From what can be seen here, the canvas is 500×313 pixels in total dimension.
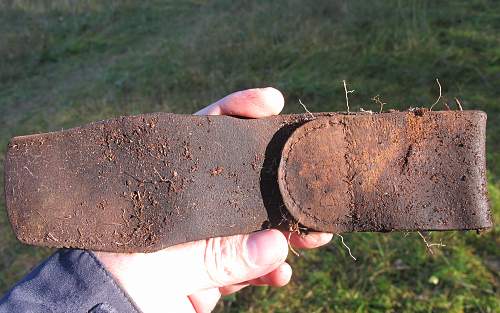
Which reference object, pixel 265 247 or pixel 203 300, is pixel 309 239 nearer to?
pixel 265 247

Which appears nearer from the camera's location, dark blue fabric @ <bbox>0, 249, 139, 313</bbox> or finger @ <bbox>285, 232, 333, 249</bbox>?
dark blue fabric @ <bbox>0, 249, 139, 313</bbox>

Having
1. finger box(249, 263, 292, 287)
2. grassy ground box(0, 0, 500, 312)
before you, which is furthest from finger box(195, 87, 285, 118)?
grassy ground box(0, 0, 500, 312)

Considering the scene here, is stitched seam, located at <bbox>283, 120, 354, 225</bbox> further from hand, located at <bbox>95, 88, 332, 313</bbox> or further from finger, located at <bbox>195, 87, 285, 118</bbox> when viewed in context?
finger, located at <bbox>195, 87, 285, 118</bbox>

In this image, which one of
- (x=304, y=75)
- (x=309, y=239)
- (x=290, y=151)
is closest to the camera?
(x=290, y=151)

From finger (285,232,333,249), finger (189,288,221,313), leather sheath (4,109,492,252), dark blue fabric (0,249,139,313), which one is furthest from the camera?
finger (189,288,221,313)

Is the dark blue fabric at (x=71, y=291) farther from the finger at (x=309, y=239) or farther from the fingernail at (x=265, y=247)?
the finger at (x=309, y=239)

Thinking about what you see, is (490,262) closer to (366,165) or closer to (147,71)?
(366,165)

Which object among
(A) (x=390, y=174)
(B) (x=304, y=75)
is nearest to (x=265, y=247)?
(A) (x=390, y=174)

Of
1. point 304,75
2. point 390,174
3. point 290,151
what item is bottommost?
point 304,75
